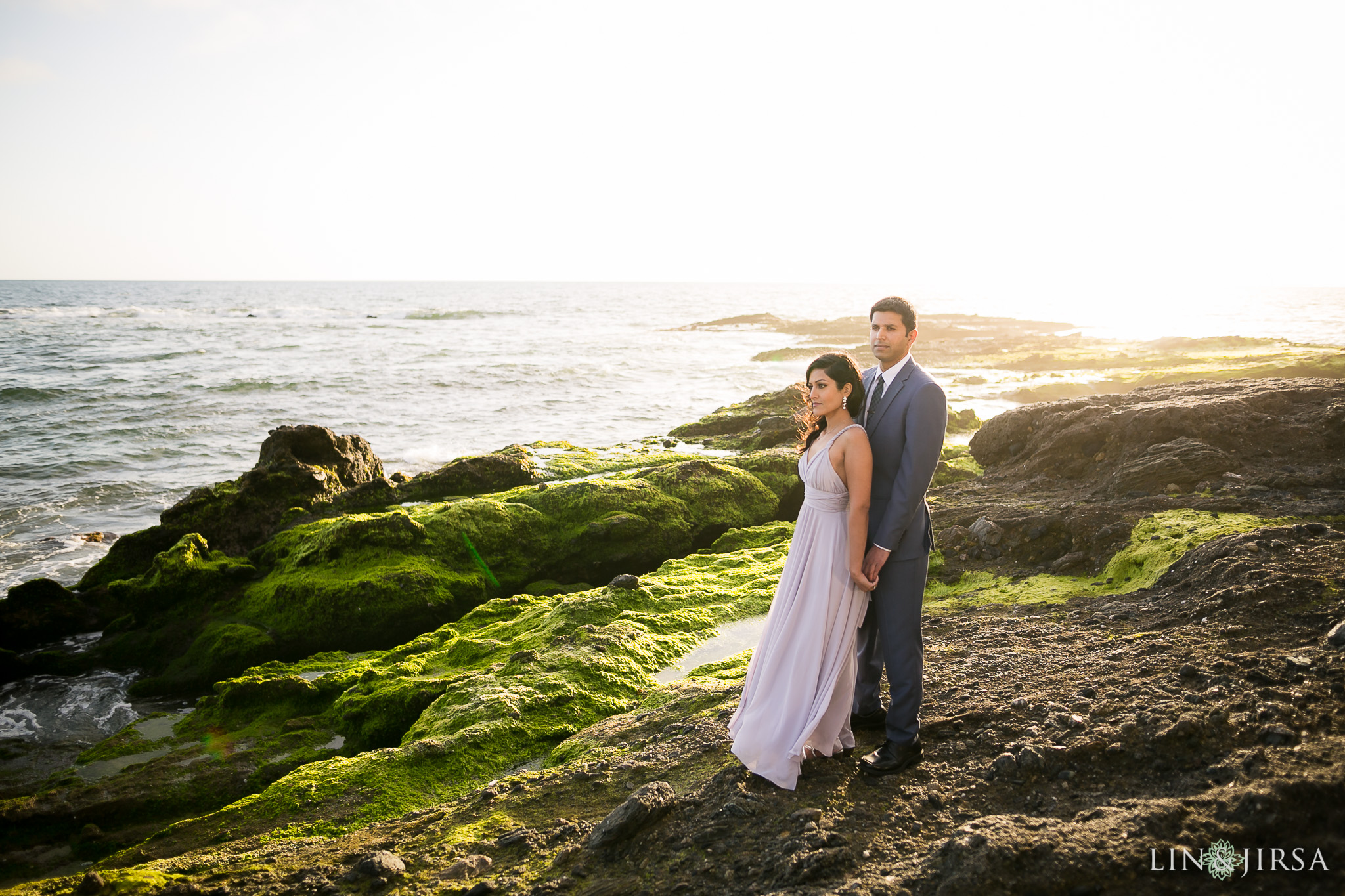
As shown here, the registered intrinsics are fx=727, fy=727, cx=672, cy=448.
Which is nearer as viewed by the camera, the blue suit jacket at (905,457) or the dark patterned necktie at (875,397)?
the blue suit jacket at (905,457)

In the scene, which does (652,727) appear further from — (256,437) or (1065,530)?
(256,437)

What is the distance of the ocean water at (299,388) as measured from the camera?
1817 cm

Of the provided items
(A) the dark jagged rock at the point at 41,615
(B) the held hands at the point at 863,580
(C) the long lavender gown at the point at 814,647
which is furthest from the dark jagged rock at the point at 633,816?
(A) the dark jagged rock at the point at 41,615

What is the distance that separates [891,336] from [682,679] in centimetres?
416

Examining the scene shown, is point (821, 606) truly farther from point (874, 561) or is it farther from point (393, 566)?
point (393, 566)

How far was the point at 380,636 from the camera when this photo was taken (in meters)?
9.51

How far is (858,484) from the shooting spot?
438cm

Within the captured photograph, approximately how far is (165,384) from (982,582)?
117ft

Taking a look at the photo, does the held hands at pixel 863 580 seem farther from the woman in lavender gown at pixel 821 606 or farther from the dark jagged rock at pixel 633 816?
the dark jagged rock at pixel 633 816

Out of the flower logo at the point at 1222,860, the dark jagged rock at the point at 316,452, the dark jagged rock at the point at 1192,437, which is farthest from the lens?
the dark jagged rock at the point at 316,452

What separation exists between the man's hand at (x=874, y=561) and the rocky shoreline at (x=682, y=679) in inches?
46.5

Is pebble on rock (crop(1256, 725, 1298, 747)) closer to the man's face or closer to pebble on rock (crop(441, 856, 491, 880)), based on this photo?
the man's face

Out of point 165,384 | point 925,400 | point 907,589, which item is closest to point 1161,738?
point 907,589

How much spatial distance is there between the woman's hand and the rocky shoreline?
1.12m
